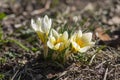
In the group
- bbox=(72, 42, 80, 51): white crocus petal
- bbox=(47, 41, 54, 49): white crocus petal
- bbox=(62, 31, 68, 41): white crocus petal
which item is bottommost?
bbox=(72, 42, 80, 51): white crocus petal

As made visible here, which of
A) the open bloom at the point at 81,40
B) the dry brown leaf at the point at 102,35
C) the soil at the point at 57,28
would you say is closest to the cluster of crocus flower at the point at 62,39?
the open bloom at the point at 81,40

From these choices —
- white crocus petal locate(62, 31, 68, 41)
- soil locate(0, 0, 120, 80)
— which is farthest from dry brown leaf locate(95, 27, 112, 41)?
white crocus petal locate(62, 31, 68, 41)

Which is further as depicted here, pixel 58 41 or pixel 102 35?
pixel 102 35

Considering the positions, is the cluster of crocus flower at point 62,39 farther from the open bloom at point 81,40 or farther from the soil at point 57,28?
the soil at point 57,28

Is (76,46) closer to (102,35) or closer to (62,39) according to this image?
(62,39)

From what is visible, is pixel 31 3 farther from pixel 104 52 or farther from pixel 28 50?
pixel 104 52

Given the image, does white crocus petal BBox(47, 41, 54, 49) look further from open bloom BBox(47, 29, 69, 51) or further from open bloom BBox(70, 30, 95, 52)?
open bloom BBox(70, 30, 95, 52)

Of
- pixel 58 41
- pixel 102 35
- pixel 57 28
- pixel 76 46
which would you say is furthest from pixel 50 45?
pixel 102 35
